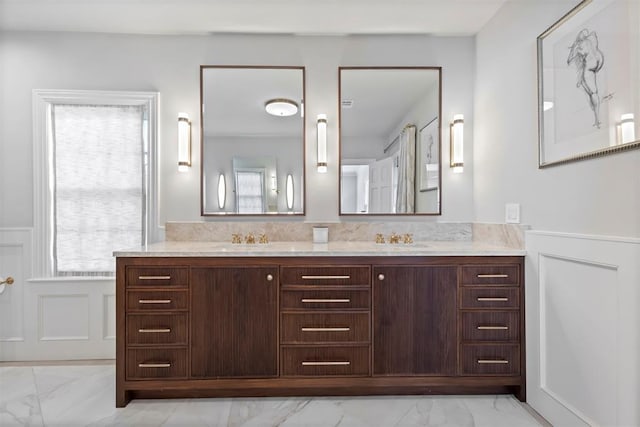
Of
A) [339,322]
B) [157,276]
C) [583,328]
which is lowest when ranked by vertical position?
[339,322]

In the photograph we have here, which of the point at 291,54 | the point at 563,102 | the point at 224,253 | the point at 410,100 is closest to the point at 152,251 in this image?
the point at 224,253

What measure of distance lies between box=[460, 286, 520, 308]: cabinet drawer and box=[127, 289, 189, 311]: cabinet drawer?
1648 mm

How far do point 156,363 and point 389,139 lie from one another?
2175mm

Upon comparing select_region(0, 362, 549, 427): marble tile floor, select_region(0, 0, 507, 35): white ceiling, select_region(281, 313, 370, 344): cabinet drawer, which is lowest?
select_region(0, 362, 549, 427): marble tile floor

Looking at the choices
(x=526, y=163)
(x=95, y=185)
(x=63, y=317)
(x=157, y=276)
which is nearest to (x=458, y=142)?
(x=526, y=163)

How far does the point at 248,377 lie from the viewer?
2037 millimetres

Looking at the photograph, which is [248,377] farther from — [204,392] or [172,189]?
[172,189]

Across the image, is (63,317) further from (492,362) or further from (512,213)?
(512,213)

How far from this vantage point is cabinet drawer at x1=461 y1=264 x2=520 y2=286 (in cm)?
205

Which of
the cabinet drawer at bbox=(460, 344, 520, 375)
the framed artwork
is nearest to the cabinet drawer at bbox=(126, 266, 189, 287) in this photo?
the cabinet drawer at bbox=(460, 344, 520, 375)

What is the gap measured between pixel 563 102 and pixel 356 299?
1.50 metres

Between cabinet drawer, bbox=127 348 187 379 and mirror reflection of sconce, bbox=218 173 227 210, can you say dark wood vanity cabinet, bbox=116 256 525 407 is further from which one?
mirror reflection of sconce, bbox=218 173 227 210

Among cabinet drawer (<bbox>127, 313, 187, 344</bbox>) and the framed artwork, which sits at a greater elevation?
the framed artwork

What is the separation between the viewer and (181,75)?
267 centimetres
